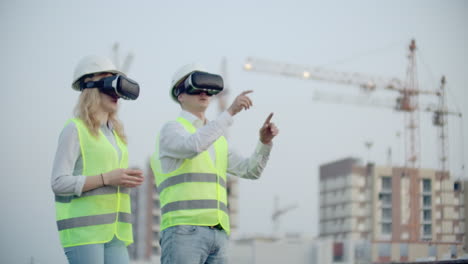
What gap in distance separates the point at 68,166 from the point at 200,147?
79 cm

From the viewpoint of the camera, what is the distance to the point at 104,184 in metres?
4.12

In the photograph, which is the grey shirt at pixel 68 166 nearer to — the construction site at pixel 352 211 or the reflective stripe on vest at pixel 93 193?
the reflective stripe on vest at pixel 93 193

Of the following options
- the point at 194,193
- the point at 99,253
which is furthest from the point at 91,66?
the point at 99,253

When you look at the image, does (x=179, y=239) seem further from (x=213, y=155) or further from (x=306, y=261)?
(x=306, y=261)

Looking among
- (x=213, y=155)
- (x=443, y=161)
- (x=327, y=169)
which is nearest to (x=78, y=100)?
(x=213, y=155)

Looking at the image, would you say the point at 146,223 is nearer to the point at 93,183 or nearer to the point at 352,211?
the point at 352,211

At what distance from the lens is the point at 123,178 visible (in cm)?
408

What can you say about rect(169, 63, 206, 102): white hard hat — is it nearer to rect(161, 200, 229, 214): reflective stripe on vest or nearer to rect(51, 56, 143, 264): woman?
rect(51, 56, 143, 264): woman

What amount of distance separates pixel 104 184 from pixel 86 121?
0.43 metres

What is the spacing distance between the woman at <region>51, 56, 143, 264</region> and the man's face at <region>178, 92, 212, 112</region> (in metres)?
0.47

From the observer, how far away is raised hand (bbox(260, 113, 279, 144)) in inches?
187

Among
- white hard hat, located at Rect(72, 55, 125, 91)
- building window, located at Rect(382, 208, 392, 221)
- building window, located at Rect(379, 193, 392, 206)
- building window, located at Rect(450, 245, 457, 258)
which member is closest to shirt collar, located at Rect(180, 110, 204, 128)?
white hard hat, located at Rect(72, 55, 125, 91)

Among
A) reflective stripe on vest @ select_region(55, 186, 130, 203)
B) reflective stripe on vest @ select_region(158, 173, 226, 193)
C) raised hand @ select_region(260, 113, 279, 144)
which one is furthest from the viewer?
raised hand @ select_region(260, 113, 279, 144)

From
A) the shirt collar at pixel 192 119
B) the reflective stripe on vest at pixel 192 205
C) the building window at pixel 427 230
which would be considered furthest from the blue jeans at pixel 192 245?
the building window at pixel 427 230
